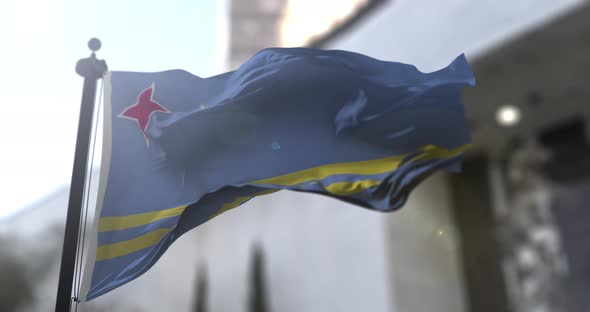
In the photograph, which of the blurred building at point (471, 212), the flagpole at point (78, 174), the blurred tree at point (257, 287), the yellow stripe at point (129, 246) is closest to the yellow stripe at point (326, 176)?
the yellow stripe at point (129, 246)

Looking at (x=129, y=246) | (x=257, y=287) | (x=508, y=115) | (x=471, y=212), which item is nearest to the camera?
(x=129, y=246)

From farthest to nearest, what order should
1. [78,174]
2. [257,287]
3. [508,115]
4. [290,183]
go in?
[257,287] → [508,115] → [290,183] → [78,174]

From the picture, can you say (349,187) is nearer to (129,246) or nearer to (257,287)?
(129,246)

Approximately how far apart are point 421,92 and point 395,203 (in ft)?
3.38

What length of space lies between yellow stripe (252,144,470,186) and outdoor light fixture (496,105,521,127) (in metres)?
8.16

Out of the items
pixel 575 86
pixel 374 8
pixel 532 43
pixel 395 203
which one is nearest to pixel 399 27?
pixel 374 8

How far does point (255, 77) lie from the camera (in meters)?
4.85

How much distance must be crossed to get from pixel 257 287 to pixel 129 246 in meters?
11.8

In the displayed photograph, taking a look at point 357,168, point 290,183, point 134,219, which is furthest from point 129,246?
point 357,168

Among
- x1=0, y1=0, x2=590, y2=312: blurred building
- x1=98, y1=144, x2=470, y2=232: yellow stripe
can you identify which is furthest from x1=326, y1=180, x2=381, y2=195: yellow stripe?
x1=0, y1=0, x2=590, y2=312: blurred building

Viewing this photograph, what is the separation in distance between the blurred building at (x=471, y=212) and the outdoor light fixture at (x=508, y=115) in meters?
0.04

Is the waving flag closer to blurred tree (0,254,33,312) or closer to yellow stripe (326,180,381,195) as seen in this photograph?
yellow stripe (326,180,381,195)

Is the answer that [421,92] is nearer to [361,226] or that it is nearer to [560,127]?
[361,226]

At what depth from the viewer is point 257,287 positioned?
51.4 ft
